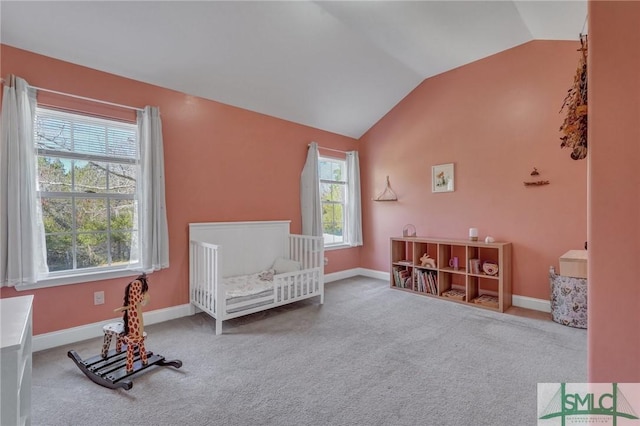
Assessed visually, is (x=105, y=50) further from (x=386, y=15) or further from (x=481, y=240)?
(x=481, y=240)

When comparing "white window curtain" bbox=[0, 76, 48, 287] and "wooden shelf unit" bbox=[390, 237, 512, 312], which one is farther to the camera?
"wooden shelf unit" bbox=[390, 237, 512, 312]

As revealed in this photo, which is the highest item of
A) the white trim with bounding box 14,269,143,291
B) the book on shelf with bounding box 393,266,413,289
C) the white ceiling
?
the white ceiling

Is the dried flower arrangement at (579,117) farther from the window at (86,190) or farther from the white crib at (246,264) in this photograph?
the window at (86,190)

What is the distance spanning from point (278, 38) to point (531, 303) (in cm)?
397

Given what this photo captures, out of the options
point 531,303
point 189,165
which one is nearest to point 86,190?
point 189,165

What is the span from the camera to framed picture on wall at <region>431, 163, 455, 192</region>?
4.12 metres

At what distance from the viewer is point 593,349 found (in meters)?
0.99

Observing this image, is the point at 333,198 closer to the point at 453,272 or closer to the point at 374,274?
the point at 374,274

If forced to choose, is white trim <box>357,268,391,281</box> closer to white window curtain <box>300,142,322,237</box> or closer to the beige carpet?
white window curtain <box>300,142,322,237</box>

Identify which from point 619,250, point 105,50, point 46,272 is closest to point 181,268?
point 46,272

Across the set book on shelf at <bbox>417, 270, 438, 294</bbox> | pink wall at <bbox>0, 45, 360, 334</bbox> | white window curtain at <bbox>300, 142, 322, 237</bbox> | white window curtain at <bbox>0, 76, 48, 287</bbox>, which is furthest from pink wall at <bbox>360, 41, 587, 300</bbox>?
white window curtain at <bbox>0, 76, 48, 287</bbox>

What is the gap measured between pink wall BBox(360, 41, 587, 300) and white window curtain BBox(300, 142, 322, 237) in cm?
120

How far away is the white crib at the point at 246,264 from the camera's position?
2.89 m

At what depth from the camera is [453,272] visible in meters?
3.81
